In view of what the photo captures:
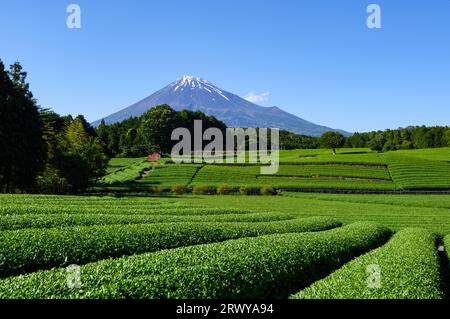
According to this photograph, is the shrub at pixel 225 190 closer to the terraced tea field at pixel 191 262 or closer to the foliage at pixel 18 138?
the foliage at pixel 18 138

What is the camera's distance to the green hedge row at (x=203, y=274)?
40.8ft

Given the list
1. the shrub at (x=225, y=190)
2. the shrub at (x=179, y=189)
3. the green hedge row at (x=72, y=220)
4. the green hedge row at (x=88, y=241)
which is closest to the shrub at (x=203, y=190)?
the shrub at (x=225, y=190)

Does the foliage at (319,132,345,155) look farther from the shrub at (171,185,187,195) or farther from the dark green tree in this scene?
the shrub at (171,185,187,195)

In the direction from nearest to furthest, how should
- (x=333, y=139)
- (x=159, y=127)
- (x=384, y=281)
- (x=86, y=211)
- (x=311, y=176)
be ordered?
(x=384, y=281) → (x=86, y=211) → (x=311, y=176) → (x=159, y=127) → (x=333, y=139)

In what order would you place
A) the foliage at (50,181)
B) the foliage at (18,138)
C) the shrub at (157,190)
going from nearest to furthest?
the foliage at (18,138) < the foliage at (50,181) < the shrub at (157,190)

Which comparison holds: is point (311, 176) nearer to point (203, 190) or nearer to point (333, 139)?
point (203, 190)

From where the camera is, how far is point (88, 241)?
1975cm

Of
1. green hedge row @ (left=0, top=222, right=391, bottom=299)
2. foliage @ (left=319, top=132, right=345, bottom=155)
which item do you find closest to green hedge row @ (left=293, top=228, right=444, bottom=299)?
green hedge row @ (left=0, top=222, right=391, bottom=299)

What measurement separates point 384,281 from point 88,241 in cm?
1251

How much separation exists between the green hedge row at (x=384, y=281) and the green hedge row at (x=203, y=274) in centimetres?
182

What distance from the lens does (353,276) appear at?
16.3 metres

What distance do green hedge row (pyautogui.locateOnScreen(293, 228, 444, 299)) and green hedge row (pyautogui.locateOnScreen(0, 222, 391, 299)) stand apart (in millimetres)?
1817

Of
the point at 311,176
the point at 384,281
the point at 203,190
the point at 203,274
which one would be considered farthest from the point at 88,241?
the point at 311,176
